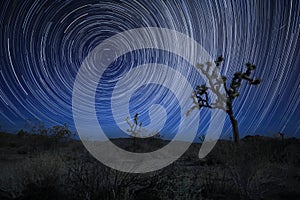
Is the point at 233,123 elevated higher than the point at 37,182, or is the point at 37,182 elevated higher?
the point at 233,123

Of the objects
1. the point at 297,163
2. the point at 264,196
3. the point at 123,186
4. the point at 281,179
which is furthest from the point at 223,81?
the point at 123,186

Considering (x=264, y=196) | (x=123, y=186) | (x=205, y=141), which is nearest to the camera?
(x=123, y=186)

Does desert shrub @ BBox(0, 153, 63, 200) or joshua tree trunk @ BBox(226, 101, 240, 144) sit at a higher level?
joshua tree trunk @ BBox(226, 101, 240, 144)

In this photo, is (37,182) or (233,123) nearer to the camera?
(37,182)

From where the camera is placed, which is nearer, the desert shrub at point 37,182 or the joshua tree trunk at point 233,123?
the desert shrub at point 37,182

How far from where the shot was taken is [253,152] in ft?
18.5

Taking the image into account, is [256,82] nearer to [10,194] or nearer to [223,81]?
[223,81]

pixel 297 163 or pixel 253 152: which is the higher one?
pixel 253 152

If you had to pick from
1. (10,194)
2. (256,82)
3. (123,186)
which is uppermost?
(256,82)

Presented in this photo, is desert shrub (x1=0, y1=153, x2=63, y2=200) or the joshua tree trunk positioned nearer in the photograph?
desert shrub (x1=0, y1=153, x2=63, y2=200)

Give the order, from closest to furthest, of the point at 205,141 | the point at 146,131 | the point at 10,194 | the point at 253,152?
the point at 10,194
the point at 253,152
the point at 205,141
the point at 146,131

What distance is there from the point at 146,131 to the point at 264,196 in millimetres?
22872

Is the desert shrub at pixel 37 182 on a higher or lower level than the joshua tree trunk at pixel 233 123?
lower

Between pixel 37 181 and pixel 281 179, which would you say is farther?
pixel 281 179
